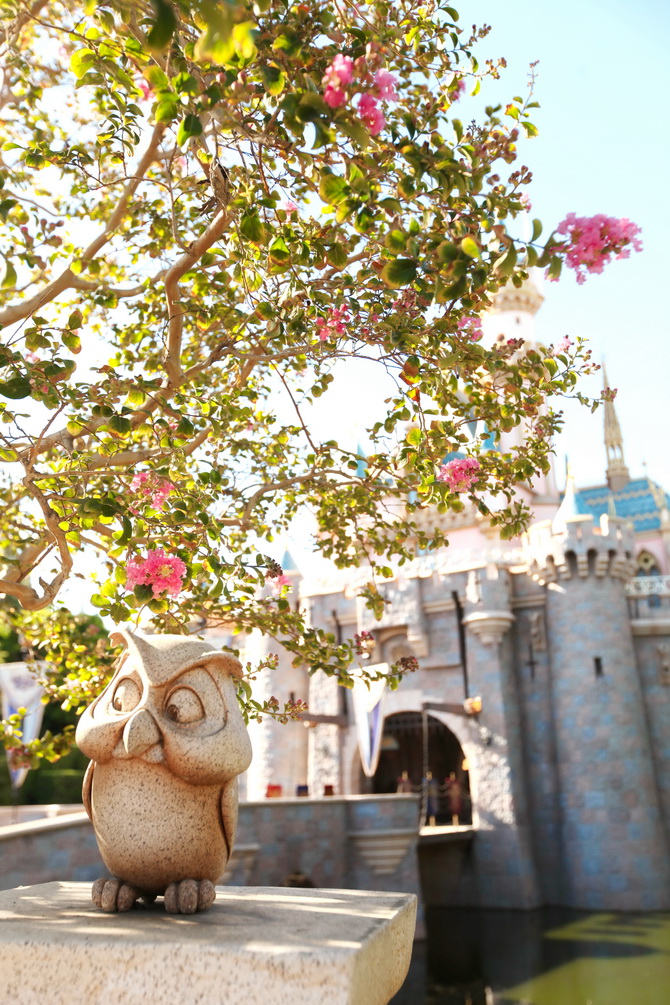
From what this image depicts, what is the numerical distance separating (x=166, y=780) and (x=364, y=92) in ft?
9.12

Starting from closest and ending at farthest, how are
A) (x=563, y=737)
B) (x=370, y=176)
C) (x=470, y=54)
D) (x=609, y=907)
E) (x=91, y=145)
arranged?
(x=370, y=176)
(x=470, y=54)
(x=91, y=145)
(x=609, y=907)
(x=563, y=737)

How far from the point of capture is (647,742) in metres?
17.0

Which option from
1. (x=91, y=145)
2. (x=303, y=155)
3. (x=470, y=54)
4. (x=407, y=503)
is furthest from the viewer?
(x=91, y=145)

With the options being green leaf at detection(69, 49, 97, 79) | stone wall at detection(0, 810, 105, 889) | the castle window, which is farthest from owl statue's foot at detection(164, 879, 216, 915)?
the castle window

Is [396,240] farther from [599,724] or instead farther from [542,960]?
[599,724]

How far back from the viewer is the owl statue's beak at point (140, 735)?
3.20 meters

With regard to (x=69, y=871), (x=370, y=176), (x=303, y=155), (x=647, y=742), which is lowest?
(x=69, y=871)

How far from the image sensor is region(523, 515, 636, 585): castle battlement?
1747 centimetres

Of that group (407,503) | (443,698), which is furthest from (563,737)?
(407,503)

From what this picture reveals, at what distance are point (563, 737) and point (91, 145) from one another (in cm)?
1435

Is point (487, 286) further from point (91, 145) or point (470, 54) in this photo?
point (91, 145)

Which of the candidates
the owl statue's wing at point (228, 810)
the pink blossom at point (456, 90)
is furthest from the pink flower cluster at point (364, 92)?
the owl statue's wing at point (228, 810)

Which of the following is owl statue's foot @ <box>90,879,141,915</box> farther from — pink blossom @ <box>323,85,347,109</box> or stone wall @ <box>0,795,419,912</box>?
stone wall @ <box>0,795,419,912</box>

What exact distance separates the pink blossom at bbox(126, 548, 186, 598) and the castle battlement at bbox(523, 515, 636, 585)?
46.4ft
